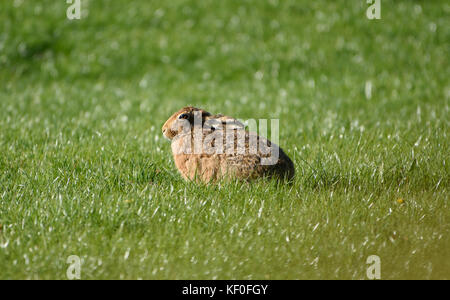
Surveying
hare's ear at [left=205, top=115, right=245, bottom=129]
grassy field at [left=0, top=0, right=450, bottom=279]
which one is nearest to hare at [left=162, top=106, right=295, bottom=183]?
hare's ear at [left=205, top=115, right=245, bottom=129]

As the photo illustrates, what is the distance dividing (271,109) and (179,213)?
4705mm

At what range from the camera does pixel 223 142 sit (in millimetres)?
4406

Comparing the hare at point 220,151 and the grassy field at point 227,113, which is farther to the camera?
the hare at point 220,151

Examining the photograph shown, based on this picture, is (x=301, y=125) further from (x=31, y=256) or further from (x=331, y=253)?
(x=31, y=256)

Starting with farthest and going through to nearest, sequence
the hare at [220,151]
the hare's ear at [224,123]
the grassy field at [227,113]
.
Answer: the hare's ear at [224,123] → the hare at [220,151] → the grassy field at [227,113]

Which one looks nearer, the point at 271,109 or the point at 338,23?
the point at 271,109

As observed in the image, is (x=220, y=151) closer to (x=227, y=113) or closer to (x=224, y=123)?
(x=224, y=123)

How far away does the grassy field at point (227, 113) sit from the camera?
3.66m

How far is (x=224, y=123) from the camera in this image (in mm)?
4602

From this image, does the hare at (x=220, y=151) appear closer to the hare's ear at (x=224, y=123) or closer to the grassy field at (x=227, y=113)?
the hare's ear at (x=224, y=123)

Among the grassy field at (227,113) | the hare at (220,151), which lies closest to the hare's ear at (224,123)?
the hare at (220,151)

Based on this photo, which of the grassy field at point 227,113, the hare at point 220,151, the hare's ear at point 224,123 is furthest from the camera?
the hare's ear at point 224,123

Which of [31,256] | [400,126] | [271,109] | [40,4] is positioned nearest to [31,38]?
[40,4]

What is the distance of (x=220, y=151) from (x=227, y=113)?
12.2ft
